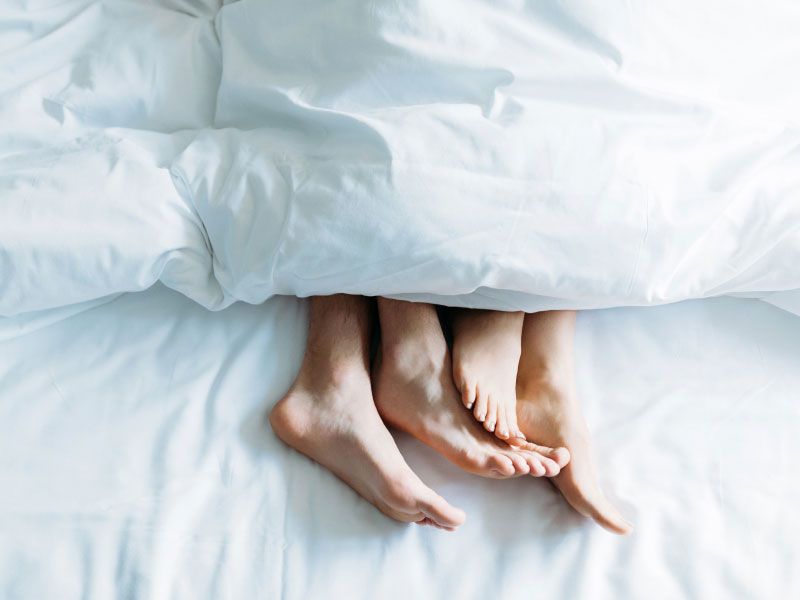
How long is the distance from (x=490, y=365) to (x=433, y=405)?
0.08 metres

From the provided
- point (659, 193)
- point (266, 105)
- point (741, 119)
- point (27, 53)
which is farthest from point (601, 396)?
point (27, 53)

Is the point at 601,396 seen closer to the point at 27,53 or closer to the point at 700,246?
the point at 700,246

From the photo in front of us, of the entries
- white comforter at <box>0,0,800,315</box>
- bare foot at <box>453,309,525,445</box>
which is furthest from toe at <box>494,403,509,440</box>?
white comforter at <box>0,0,800,315</box>

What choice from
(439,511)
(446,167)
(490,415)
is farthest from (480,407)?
(446,167)

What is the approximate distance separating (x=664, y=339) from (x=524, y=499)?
0.87 ft

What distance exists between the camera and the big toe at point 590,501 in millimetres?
738

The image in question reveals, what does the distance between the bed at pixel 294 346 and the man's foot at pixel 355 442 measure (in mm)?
19

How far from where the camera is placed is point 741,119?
2.84ft

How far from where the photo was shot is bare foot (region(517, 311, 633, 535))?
0.75 m

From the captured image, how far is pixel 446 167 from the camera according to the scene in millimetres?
779

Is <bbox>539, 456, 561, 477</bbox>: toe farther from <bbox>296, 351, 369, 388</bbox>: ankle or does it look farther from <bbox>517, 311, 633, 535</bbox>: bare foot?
<bbox>296, 351, 369, 388</bbox>: ankle

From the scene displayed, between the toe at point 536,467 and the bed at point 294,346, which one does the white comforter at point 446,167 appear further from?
the toe at point 536,467

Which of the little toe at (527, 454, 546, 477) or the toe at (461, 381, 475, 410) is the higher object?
the little toe at (527, 454, 546, 477)

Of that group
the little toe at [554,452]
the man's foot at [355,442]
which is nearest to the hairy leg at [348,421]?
the man's foot at [355,442]
